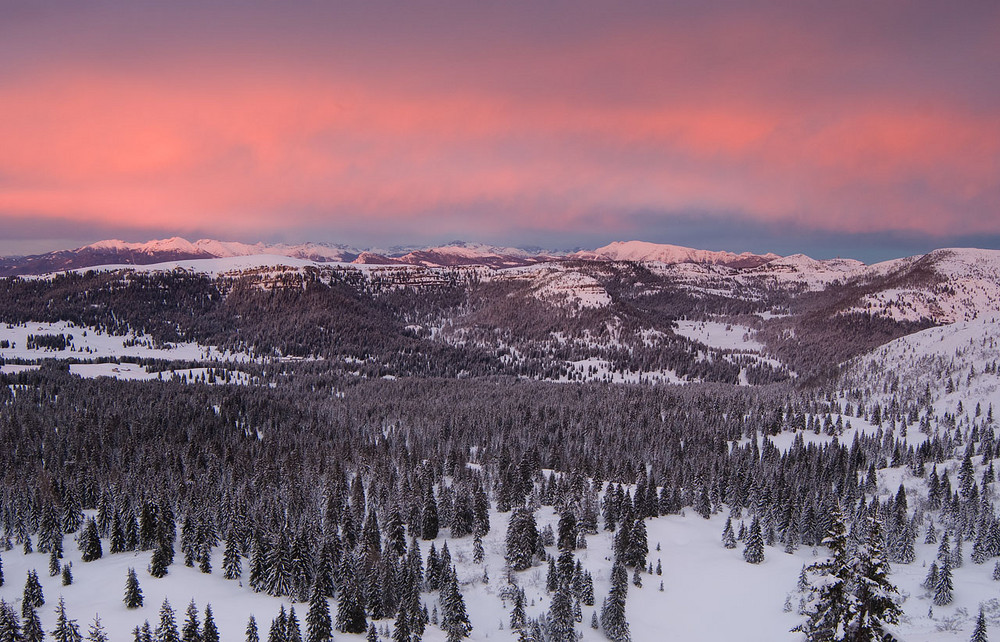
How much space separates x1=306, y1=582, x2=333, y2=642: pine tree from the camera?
192 ft

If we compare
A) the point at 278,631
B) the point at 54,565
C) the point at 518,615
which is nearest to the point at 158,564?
the point at 54,565

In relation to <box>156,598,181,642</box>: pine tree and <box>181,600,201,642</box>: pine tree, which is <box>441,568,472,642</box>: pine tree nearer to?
<box>181,600,201,642</box>: pine tree

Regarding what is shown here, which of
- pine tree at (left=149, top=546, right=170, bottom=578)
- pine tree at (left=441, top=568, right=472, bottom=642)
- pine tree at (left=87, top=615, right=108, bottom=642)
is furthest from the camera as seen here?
pine tree at (left=149, top=546, right=170, bottom=578)

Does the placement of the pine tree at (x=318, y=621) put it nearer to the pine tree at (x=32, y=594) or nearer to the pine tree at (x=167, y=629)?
the pine tree at (x=167, y=629)

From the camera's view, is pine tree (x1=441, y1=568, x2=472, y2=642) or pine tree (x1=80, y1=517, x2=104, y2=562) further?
pine tree (x1=80, y1=517, x2=104, y2=562)

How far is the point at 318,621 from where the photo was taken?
58625 millimetres

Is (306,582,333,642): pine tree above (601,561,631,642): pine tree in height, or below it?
above

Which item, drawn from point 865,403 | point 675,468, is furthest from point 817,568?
point 865,403

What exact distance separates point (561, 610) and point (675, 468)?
73.4 m

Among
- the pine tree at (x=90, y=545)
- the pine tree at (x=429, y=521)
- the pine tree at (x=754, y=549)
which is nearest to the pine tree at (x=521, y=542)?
the pine tree at (x=429, y=521)

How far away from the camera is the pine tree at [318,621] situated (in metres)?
58.4

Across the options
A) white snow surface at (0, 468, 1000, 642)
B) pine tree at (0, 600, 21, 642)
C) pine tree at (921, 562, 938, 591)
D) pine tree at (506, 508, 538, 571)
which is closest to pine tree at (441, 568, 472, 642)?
white snow surface at (0, 468, 1000, 642)

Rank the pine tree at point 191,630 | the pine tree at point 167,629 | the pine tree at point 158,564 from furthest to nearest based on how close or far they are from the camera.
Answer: the pine tree at point 158,564 < the pine tree at point 191,630 < the pine tree at point 167,629

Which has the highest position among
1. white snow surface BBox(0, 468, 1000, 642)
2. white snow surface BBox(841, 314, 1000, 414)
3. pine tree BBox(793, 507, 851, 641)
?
pine tree BBox(793, 507, 851, 641)
